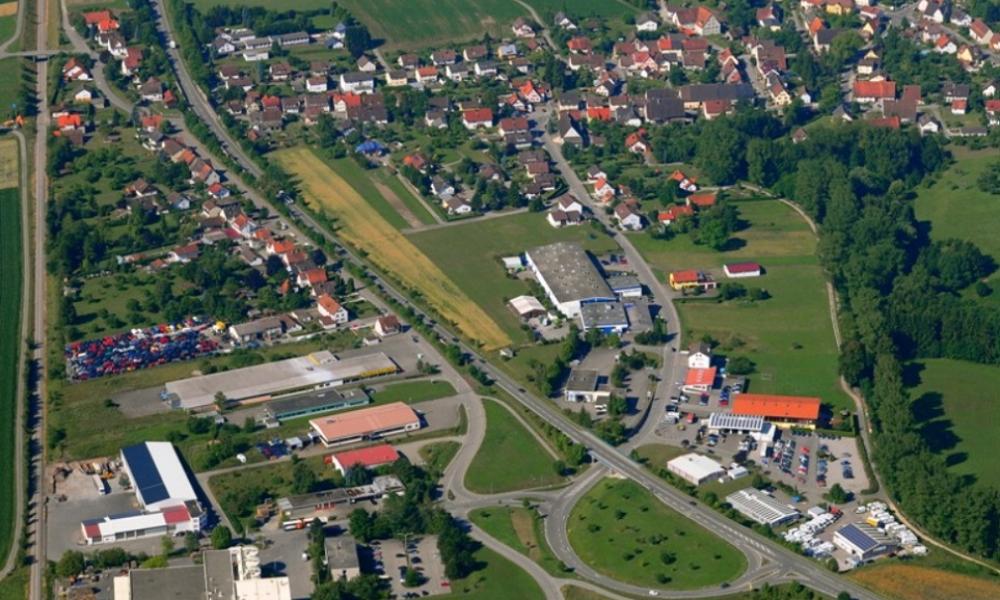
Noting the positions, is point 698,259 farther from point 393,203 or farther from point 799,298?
point 393,203

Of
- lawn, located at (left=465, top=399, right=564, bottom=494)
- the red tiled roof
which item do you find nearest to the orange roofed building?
the red tiled roof

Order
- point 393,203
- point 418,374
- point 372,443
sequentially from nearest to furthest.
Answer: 1. point 372,443
2. point 418,374
3. point 393,203

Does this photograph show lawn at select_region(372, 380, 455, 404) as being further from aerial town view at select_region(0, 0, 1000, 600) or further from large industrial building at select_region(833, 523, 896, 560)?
large industrial building at select_region(833, 523, 896, 560)

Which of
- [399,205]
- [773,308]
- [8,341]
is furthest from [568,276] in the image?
[8,341]

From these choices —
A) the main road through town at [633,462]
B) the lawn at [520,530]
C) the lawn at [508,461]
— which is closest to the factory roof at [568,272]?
the main road through town at [633,462]

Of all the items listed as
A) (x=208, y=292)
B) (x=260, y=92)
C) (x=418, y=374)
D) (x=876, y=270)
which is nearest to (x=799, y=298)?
(x=876, y=270)


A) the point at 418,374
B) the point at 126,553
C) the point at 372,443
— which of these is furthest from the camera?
the point at 418,374

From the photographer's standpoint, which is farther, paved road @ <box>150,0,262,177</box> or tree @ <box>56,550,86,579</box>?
paved road @ <box>150,0,262,177</box>
